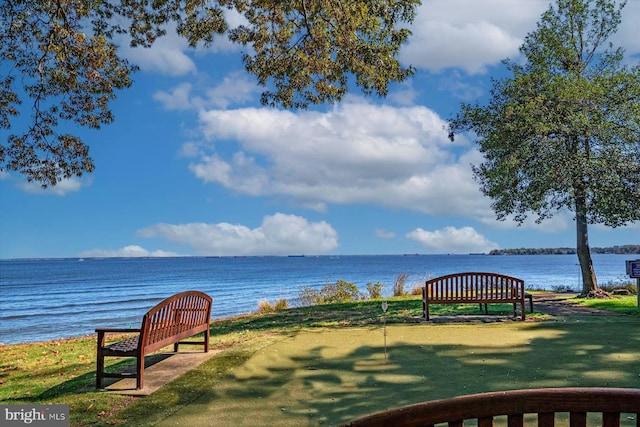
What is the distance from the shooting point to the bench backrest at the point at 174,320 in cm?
634

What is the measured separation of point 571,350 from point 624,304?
7.41 meters

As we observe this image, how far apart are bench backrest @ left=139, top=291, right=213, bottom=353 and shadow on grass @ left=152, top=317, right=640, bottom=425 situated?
3.36ft

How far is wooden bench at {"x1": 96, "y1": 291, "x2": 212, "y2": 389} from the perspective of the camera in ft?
20.4

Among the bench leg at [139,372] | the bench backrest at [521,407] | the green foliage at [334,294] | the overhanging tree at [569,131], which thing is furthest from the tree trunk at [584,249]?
the bench backrest at [521,407]

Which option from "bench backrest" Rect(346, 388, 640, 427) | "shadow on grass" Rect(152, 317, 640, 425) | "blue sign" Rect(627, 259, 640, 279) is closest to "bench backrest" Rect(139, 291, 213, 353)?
"shadow on grass" Rect(152, 317, 640, 425)

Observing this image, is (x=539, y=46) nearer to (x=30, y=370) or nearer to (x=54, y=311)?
(x=30, y=370)

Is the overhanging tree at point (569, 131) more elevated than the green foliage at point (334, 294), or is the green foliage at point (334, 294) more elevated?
the overhanging tree at point (569, 131)

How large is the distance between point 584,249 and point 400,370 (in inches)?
491

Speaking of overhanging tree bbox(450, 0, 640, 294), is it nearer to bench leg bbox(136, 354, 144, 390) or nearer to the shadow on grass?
the shadow on grass

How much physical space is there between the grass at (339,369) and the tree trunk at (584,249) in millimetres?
5414

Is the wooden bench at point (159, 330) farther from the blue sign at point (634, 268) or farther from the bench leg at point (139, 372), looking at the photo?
the blue sign at point (634, 268)

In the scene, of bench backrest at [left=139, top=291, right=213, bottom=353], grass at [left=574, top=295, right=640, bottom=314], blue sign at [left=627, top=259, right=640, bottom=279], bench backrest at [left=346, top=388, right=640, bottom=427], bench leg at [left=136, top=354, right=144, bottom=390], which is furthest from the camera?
grass at [left=574, top=295, right=640, bottom=314]

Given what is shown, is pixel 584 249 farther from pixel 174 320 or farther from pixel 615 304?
pixel 174 320

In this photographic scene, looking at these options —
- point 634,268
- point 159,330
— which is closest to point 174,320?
point 159,330
